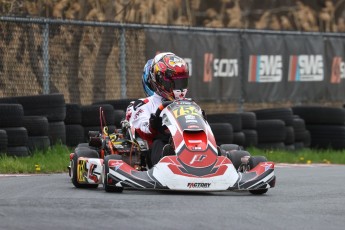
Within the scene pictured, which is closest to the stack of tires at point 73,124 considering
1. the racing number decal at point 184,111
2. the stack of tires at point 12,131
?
the stack of tires at point 12,131

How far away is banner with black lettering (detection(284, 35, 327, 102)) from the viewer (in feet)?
68.7

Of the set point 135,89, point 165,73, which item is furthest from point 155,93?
point 135,89

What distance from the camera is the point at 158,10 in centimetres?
2233

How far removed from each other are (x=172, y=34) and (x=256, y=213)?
9947 mm

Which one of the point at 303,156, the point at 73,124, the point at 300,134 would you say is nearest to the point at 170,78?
the point at 73,124

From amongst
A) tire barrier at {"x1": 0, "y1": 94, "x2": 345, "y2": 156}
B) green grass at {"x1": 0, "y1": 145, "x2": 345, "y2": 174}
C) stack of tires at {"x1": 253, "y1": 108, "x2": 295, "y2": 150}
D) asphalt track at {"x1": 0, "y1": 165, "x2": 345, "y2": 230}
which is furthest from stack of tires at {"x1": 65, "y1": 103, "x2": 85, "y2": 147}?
asphalt track at {"x1": 0, "y1": 165, "x2": 345, "y2": 230}

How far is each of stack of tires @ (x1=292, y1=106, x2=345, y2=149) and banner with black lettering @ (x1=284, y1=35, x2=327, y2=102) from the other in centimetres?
212

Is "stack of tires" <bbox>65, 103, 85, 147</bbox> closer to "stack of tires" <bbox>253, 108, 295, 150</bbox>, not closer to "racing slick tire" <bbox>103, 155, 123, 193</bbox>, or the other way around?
"stack of tires" <bbox>253, 108, 295, 150</bbox>

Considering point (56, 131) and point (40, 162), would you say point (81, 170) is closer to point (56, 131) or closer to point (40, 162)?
point (40, 162)

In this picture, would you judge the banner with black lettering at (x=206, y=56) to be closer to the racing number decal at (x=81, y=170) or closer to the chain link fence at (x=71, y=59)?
the chain link fence at (x=71, y=59)

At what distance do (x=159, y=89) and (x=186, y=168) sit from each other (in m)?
1.52

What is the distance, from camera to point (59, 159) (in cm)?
1452

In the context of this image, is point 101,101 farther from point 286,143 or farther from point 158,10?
point 158,10

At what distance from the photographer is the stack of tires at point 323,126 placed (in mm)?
18500
